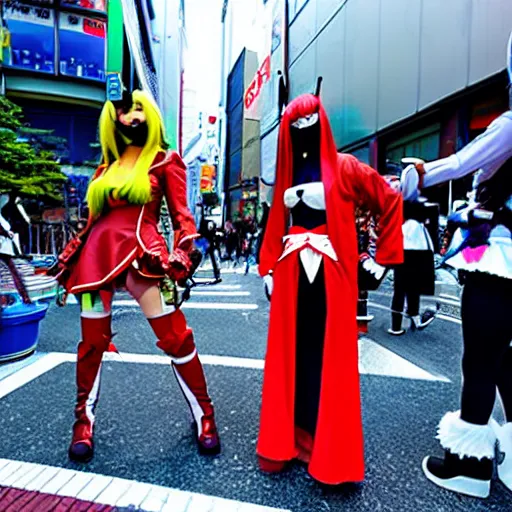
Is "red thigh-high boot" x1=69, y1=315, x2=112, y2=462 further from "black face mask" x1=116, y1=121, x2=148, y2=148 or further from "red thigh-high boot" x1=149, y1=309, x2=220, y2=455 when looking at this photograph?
"black face mask" x1=116, y1=121, x2=148, y2=148

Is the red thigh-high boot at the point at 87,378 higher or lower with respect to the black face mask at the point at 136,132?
lower

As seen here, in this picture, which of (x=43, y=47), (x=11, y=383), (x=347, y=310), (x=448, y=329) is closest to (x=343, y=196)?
(x=347, y=310)

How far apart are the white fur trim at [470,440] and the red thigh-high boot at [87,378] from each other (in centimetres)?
153

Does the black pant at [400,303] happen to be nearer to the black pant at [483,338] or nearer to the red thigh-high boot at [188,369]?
the black pant at [483,338]

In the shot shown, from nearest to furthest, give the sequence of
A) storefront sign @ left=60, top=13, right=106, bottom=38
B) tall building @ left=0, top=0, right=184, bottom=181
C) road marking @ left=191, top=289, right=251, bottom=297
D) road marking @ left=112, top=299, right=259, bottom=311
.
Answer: road marking @ left=112, top=299, right=259, bottom=311 < road marking @ left=191, top=289, right=251, bottom=297 < tall building @ left=0, top=0, right=184, bottom=181 < storefront sign @ left=60, top=13, right=106, bottom=38

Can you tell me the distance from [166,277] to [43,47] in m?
15.0

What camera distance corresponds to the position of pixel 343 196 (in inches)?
64.8

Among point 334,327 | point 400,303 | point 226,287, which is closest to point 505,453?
point 334,327

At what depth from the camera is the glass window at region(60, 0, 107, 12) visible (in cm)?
1356

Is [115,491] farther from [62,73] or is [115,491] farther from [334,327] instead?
[62,73]

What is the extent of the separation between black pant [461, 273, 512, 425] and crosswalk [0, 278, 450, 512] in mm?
856

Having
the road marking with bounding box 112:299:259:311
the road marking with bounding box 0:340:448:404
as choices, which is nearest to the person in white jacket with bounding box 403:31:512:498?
the road marking with bounding box 0:340:448:404

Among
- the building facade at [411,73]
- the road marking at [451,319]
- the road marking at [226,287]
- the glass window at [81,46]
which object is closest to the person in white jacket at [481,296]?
the road marking at [451,319]

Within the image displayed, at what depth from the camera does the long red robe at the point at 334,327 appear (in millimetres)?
1559
